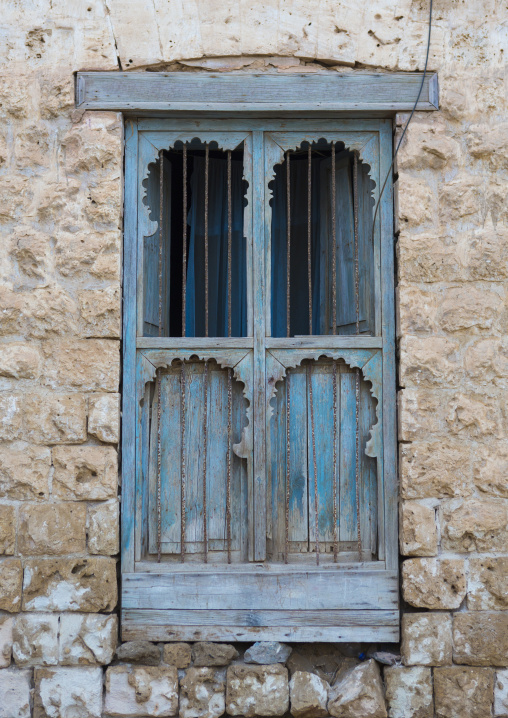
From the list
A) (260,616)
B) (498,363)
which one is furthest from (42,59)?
(260,616)

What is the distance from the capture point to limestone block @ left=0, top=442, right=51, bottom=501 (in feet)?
11.0

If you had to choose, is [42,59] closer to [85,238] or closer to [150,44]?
[150,44]

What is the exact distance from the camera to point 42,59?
3.52 metres

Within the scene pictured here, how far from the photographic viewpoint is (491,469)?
3381 mm

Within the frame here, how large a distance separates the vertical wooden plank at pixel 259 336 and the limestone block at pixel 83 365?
73 cm

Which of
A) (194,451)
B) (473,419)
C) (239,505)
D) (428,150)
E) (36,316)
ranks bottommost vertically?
(239,505)

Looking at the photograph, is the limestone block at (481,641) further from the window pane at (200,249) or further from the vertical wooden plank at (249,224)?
the window pane at (200,249)

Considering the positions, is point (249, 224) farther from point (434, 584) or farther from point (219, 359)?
point (434, 584)

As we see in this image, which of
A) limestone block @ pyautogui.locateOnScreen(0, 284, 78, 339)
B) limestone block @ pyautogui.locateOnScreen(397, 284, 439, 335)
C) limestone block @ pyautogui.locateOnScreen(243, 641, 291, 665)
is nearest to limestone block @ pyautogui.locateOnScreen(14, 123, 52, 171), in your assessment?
limestone block @ pyautogui.locateOnScreen(0, 284, 78, 339)

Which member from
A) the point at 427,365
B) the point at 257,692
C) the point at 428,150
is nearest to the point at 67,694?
the point at 257,692

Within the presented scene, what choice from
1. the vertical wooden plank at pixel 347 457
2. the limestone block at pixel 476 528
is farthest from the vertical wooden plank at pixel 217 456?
the limestone block at pixel 476 528

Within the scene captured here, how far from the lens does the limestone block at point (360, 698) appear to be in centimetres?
326

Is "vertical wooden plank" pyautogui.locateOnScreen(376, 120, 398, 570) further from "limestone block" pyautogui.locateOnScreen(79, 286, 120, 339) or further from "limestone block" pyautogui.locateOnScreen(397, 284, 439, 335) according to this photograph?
"limestone block" pyautogui.locateOnScreen(79, 286, 120, 339)

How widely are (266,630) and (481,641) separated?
1.06 metres
